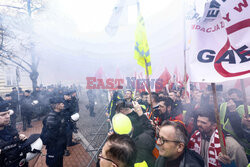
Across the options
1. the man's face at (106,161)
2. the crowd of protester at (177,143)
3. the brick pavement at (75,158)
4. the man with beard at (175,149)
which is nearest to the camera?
the man's face at (106,161)

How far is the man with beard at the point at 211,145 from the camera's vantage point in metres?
1.58

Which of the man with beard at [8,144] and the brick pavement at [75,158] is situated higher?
the man with beard at [8,144]

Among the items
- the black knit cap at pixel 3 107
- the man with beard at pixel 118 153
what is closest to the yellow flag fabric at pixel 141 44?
the man with beard at pixel 118 153

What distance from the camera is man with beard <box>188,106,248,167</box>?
5.20 feet

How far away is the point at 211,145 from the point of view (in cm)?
180

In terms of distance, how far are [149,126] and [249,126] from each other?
1.48 m

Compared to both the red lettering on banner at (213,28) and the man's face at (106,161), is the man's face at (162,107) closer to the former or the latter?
the red lettering on banner at (213,28)

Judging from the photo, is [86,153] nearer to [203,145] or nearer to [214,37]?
[203,145]

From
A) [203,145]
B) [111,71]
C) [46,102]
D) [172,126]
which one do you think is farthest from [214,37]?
[111,71]

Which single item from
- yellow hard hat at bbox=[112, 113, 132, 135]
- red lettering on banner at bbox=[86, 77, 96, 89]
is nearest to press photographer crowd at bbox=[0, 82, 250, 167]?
yellow hard hat at bbox=[112, 113, 132, 135]

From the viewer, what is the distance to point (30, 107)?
650cm

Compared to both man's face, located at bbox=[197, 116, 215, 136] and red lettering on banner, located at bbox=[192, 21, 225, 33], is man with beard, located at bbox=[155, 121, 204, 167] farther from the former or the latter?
red lettering on banner, located at bbox=[192, 21, 225, 33]

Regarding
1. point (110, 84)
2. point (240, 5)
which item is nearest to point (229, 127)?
point (240, 5)

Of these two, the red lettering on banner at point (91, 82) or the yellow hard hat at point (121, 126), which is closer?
the yellow hard hat at point (121, 126)
